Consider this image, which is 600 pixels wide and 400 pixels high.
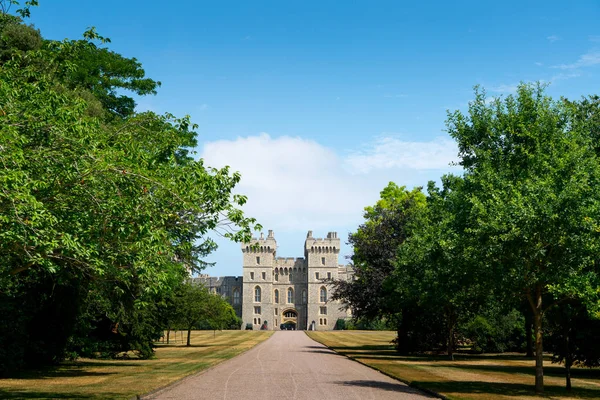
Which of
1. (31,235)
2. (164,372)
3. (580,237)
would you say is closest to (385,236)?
(164,372)

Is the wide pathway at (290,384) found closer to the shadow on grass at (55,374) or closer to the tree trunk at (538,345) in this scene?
the tree trunk at (538,345)

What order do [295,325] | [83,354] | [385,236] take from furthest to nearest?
[295,325] < [385,236] < [83,354]

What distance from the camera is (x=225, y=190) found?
17266 millimetres

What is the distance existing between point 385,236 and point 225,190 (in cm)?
2877

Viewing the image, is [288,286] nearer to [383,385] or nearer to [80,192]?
[383,385]

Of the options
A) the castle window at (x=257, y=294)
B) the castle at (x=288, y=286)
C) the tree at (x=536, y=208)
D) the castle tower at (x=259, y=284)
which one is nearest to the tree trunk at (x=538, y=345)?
the tree at (x=536, y=208)

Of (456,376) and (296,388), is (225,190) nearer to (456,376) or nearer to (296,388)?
(296,388)

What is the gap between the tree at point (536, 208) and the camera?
1859 cm

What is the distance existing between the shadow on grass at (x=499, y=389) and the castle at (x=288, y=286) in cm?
10587

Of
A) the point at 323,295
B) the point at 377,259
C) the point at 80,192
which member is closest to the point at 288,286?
the point at 323,295

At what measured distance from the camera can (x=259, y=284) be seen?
13100 cm

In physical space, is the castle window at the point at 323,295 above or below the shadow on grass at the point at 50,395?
above

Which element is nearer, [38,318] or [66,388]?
[66,388]

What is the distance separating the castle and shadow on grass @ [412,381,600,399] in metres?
106
